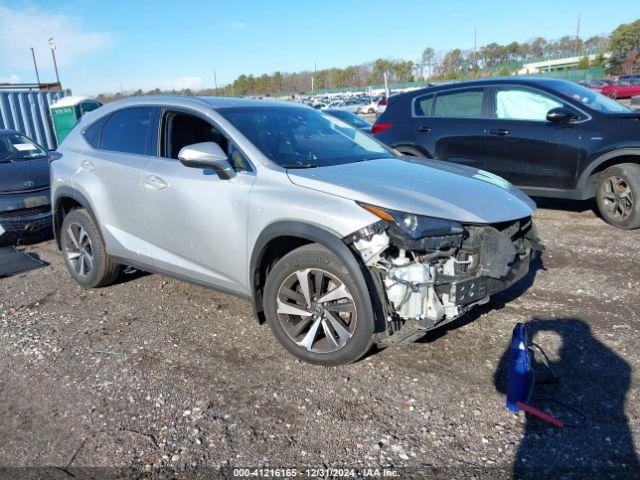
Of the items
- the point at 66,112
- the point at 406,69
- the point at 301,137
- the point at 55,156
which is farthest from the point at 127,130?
the point at 406,69

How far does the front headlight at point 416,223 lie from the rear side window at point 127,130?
2.27 metres

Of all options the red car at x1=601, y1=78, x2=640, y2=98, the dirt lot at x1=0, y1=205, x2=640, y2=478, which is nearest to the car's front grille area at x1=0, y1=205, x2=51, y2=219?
the dirt lot at x1=0, y1=205, x2=640, y2=478

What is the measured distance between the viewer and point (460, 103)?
706 cm

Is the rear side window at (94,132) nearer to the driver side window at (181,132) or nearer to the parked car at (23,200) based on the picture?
the driver side window at (181,132)

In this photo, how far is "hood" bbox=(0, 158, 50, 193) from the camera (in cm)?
668

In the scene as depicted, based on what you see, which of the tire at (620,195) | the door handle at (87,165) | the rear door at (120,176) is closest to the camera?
the rear door at (120,176)

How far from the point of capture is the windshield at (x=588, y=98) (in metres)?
6.25

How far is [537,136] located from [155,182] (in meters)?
4.71

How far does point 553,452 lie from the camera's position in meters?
2.46

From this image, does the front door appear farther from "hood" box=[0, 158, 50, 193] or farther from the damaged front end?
"hood" box=[0, 158, 50, 193]

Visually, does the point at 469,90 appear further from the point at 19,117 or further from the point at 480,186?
the point at 19,117

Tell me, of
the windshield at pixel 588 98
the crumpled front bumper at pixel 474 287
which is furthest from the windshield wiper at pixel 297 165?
the windshield at pixel 588 98

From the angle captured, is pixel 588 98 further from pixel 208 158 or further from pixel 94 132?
pixel 94 132

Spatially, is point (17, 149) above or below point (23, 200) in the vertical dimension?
above
